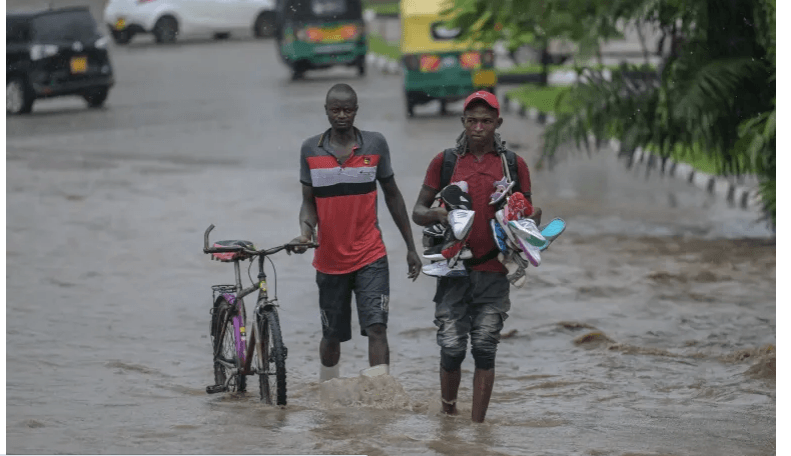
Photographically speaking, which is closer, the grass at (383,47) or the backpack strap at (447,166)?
the backpack strap at (447,166)

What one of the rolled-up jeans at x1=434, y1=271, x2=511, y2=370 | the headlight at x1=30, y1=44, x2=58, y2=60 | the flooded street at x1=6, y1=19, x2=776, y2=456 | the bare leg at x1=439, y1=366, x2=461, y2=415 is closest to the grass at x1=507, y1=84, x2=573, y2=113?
the flooded street at x1=6, y1=19, x2=776, y2=456

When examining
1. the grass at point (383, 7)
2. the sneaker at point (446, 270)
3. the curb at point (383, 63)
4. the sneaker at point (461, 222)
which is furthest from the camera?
the grass at point (383, 7)

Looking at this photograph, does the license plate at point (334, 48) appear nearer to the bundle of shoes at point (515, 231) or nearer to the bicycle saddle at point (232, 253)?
the bicycle saddle at point (232, 253)

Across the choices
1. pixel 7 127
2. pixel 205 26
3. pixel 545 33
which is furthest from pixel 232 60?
pixel 545 33

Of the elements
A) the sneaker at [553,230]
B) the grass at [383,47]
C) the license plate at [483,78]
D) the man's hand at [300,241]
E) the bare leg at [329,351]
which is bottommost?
the grass at [383,47]

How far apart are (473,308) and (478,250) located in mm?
287

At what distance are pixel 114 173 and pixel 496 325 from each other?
442 inches

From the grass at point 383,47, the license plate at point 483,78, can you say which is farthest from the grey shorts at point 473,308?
the grass at point 383,47

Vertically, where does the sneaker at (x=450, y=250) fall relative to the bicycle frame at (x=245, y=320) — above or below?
above

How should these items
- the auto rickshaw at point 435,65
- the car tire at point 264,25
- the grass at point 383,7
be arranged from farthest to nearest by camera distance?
1. the grass at point 383,7
2. the car tire at point 264,25
3. the auto rickshaw at point 435,65

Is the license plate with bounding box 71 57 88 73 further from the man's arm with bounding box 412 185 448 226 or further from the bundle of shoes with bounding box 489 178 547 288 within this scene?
the bundle of shoes with bounding box 489 178 547 288

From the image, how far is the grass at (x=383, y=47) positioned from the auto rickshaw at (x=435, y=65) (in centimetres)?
925

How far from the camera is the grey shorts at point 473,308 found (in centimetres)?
677

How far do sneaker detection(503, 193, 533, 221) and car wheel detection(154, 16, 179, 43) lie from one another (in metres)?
32.5
